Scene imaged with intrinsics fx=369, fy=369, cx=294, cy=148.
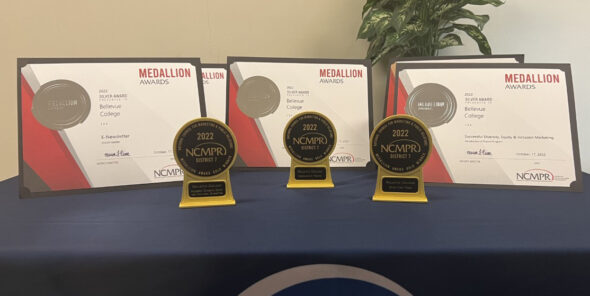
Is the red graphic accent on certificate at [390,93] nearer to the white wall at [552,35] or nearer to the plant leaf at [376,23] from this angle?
the plant leaf at [376,23]

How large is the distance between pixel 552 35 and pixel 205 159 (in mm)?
1582

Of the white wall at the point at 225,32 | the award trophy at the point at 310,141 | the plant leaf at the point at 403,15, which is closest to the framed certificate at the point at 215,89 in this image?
the award trophy at the point at 310,141

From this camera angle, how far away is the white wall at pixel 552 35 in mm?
1556

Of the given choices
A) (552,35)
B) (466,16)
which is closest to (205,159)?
(466,16)

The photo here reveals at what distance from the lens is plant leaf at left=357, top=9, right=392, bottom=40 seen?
1.33 meters

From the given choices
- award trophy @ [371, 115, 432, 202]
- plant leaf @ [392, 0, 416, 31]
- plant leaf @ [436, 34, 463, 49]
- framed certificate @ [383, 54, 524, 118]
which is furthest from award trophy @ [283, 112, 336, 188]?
plant leaf @ [436, 34, 463, 49]

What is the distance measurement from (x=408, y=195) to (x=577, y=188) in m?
0.44

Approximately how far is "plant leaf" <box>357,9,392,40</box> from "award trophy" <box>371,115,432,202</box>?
23.4 inches

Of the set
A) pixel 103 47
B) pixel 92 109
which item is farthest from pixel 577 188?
pixel 103 47

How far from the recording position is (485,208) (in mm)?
804

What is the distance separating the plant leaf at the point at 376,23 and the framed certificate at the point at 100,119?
25.8 inches

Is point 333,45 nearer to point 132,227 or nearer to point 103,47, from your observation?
point 103,47

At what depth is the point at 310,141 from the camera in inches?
37.6

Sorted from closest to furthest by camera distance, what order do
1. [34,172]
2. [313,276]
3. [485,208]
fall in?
[313,276] → [485,208] → [34,172]
